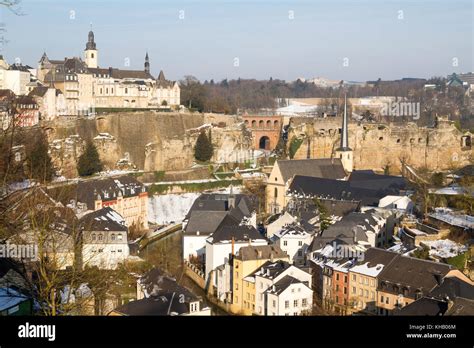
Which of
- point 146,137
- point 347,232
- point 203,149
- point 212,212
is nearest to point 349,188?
point 212,212

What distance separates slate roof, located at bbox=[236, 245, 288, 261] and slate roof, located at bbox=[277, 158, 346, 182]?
9129mm

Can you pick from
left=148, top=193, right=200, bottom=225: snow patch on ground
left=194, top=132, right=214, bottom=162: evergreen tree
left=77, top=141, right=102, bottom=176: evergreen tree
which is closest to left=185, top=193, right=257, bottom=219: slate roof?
left=148, top=193, right=200, bottom=225: snow patch on ground

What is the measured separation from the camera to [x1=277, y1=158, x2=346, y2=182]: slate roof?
25.1m

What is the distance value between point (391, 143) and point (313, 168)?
23.8 feet

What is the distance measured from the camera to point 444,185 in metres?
23.5

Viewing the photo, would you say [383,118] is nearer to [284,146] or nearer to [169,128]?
[284,146]

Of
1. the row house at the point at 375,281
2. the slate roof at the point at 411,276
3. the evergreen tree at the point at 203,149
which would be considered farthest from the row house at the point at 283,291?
the evergreen tree at the point at 203,149

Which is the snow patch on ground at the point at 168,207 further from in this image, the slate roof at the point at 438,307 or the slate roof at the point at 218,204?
the slate roof at the point at 438,307

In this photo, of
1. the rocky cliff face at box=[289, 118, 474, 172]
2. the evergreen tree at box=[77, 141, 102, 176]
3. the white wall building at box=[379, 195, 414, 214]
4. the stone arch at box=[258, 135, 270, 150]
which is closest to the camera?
the white wall building at box=[379, 195, 414, 214]

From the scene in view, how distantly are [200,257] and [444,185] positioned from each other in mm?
9880

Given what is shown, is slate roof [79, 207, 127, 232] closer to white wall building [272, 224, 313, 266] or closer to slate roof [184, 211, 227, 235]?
slate roof [184, 211, 227, 235]

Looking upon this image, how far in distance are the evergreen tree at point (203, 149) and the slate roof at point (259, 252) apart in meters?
15.5
